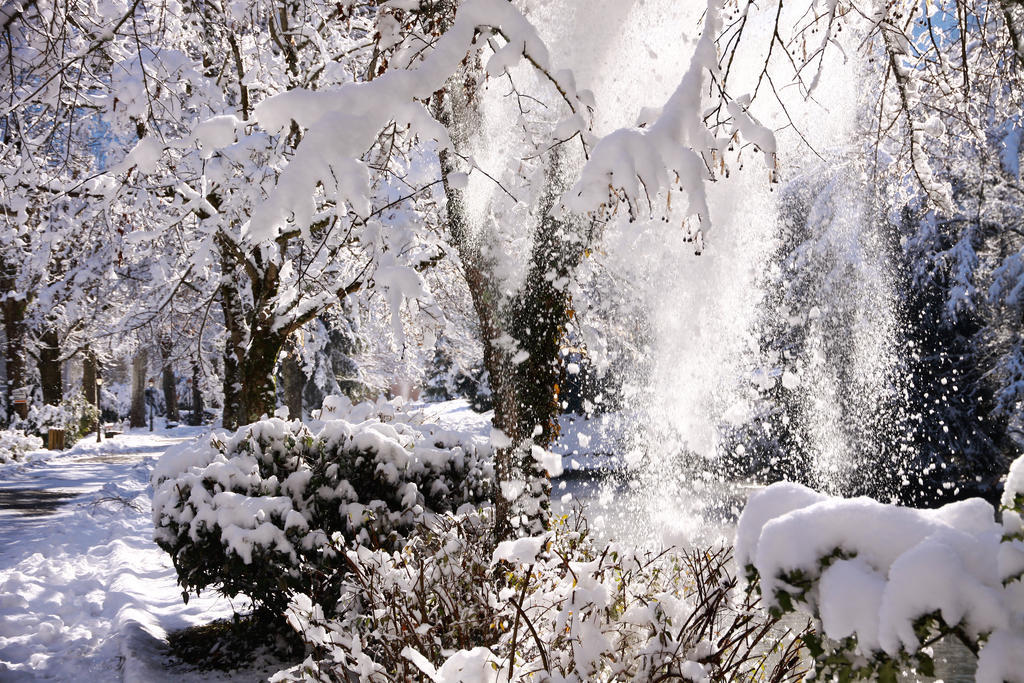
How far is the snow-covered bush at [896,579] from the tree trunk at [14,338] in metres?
21.7

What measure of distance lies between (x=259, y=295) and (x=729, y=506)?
29.6 ft

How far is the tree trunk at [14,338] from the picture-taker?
1854 centimetres

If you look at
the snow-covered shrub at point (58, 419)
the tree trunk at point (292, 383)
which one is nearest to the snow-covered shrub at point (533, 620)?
the tree trunk at point (292, 383)

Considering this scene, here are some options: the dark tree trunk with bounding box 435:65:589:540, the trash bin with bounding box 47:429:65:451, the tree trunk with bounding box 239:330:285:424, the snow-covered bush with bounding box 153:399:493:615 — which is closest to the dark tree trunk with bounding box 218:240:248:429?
the tree trunk with bounding box 239:330:285:424

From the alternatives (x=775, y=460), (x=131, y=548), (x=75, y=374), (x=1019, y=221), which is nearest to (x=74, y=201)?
(x=131, y=548)

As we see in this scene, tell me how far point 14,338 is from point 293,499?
61.9 ft

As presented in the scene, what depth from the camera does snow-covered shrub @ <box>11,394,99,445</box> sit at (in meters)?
18.7

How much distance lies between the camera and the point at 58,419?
18.9 metres

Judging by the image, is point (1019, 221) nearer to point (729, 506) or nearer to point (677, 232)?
point (729, 506)

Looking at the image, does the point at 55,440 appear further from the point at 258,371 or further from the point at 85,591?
the point at 85,591

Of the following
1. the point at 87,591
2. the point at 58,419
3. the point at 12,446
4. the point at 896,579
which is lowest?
the point at 87,591

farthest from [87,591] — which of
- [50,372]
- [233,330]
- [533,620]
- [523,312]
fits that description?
[50,372]

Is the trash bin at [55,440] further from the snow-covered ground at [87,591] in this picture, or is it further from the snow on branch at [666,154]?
the snow on branch at [666,154]

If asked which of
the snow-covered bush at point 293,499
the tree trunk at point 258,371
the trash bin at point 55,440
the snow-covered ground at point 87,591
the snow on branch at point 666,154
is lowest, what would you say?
the snow-covered ground at point 87,591
